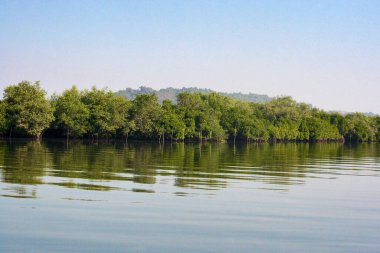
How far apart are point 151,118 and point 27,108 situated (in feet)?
104

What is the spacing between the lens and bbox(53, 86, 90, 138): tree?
3792 inches

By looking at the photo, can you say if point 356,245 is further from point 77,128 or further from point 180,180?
point 77,128

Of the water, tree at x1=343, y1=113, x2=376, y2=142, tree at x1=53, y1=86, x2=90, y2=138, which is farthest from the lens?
tree at x1=343, y1=113, x2=376, y2=142

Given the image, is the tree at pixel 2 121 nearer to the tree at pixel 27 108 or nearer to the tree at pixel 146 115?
the tree at pixel 27 108

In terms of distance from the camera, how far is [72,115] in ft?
318

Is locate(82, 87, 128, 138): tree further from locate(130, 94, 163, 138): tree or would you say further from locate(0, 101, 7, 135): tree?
locate(0, 101, 7, 135): tree

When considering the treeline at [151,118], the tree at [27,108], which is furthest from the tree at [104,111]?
the tree at [27,108]

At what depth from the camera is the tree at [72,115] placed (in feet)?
316

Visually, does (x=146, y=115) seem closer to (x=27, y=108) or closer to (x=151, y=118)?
(x=151, y=118)

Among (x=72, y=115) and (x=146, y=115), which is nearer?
(x=72, y=115)

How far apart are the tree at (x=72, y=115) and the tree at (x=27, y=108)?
6003 millimetres

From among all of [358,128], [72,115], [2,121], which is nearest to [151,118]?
[72,115]

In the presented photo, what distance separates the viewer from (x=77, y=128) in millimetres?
97312

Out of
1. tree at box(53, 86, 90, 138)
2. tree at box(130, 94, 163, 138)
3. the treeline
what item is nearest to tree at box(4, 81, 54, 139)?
the treeline
